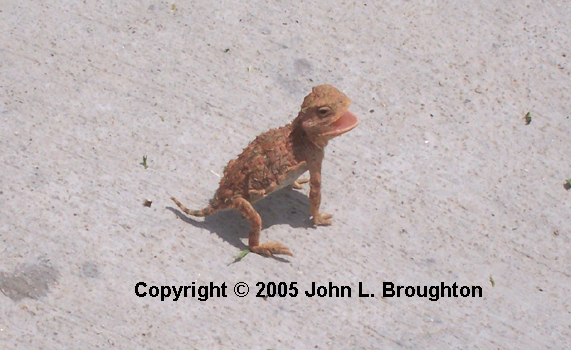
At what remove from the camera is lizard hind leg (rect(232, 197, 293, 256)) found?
416cm

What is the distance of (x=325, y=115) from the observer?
4.16m

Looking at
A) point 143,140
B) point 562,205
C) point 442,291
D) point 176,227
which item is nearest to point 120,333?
point 176,227

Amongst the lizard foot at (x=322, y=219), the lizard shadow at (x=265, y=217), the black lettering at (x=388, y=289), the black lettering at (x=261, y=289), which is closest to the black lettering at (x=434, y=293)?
the black lettering at (x=388, y=289)

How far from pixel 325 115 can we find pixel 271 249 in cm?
103

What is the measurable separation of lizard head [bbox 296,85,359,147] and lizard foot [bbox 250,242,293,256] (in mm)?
822

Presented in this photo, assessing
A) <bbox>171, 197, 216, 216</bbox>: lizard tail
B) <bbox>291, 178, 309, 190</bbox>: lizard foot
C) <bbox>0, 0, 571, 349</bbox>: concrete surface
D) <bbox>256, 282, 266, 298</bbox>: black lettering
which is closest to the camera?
<bbox>0, 0, 571, 349</bbox>: concrete surface

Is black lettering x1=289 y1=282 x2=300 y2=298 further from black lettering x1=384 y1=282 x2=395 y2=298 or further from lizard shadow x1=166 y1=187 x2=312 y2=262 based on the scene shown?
black lettering x1=384 y1=282 x2=395 y2=298

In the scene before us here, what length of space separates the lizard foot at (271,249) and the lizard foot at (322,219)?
0.37 meters

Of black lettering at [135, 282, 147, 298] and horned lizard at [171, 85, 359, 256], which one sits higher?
horned lizard at [171, 85, 359, 256]

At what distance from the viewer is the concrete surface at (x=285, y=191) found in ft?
13.2

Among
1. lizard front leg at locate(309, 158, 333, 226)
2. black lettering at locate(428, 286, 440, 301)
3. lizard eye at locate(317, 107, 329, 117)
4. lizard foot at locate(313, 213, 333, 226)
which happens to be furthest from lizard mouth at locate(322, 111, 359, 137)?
black lettering at locate(428, 286, 440, 301)

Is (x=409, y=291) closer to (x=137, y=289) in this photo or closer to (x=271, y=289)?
(x=271, y=289)

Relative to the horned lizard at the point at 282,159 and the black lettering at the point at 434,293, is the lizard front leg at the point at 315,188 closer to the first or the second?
the horned lizard at the point at 282,159

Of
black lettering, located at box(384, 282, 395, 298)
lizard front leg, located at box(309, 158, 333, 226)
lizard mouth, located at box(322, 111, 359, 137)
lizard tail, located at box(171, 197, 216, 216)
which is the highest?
lizard mouth, located at box(322, 111, 359, 137)
